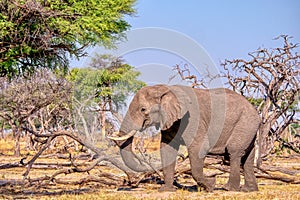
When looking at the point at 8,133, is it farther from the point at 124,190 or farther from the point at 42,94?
the point at 124,190

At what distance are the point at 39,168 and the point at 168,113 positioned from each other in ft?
34.1

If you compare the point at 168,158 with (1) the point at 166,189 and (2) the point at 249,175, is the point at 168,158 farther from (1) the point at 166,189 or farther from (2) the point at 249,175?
(2) the point at 249,175

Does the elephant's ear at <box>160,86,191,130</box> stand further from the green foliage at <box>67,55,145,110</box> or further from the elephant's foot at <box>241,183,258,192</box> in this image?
the green foliage at <box>67,55,145,110</box>

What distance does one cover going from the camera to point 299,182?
14195 millimetres

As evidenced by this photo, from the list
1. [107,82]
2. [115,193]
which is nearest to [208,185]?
[115,193]

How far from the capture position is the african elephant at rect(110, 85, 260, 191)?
11.7m

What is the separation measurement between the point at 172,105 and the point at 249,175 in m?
2.63

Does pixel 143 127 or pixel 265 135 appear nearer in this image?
pixel 143 127

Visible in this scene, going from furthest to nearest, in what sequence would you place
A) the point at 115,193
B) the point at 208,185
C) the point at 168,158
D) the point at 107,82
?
the point at 107,82 < the point at 168,158 < the point at 208,185 < the point at 115,193

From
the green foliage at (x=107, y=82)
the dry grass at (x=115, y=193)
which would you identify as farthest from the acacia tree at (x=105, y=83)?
the dry grass at (x=115, y=193)

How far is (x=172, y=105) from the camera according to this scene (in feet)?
38.9

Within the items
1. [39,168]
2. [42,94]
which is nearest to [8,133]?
[42,94]

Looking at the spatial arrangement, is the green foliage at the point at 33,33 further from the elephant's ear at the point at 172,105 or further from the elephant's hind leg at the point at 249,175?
the elephant's hind leg at the point at 249,175

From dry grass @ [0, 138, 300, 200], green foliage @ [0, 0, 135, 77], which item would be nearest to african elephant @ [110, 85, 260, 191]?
dry grass @ [0, 138, 300, 200]
